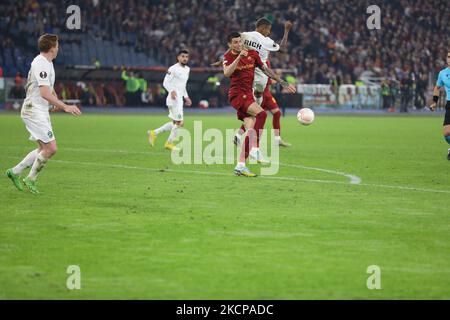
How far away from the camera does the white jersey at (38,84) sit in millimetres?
13609

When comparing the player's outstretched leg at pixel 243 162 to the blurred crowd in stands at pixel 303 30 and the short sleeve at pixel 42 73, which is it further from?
the blurred crowd in stands at pixel 303 30

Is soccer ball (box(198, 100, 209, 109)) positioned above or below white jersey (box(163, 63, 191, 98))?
below

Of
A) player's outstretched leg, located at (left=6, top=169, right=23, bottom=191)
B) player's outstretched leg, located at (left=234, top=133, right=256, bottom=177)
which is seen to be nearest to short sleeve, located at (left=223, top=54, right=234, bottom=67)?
player's outstretched leg, located at (left=234, top=133, right=256, bottom=177)

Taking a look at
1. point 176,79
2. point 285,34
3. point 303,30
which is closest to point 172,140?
point 176,79

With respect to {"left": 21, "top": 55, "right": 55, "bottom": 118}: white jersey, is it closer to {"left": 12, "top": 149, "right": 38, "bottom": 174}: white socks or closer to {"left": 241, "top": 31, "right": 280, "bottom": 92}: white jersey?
{"left": 12, "top": 149, "right": 38, "bottom": 174}: white socks

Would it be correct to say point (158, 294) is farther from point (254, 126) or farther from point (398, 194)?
point (254, 126)

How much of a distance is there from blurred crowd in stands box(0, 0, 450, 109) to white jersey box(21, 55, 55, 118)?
37.5m

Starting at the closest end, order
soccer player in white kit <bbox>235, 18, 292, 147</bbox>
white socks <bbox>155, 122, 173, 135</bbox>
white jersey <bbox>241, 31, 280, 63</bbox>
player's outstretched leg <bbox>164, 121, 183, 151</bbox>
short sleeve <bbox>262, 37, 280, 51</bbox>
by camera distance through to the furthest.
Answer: white jersey <bbox>241, 31, 280, 63</bbox> → soccer player in white kit <bbox>235, 18, 292, 147</bbox> → short sleeve <bbox>262, 37, 280, 51</bbox> → player's outstretched leg <bbox>164, 121, 183, 151</bbox> → white socks <bbox>155, 122, 173, 135</bbox>

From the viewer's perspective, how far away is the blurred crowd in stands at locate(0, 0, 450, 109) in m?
53.7

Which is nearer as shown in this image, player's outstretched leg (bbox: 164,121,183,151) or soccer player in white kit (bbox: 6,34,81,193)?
soccer player in white kit (bbox: 6,34,81,193)

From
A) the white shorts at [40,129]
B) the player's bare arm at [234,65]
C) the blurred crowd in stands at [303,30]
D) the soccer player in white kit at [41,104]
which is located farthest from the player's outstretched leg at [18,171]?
the blurred crowd in stands at [303,30]

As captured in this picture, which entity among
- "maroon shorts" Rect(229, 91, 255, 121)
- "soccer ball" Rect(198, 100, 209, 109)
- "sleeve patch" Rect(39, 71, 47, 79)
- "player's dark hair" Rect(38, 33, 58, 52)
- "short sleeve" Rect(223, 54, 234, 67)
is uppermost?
"player's dark hair" Rect(38, 33, 58, 52)

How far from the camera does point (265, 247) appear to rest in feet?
31.4

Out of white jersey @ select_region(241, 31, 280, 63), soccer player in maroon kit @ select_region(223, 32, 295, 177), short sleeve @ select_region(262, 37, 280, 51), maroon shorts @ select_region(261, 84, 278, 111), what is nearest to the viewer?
soccer player in maroon kit @ select_region(223, 32, 295, 177)
